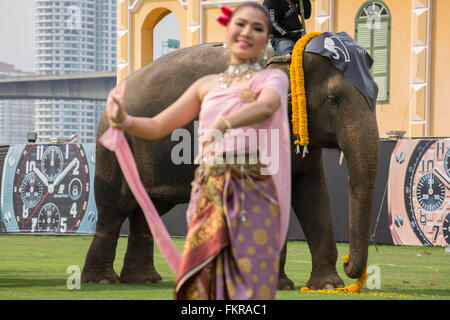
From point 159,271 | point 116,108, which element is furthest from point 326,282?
point 116,108

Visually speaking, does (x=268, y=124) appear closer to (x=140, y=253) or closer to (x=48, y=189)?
(x=140, y=253)

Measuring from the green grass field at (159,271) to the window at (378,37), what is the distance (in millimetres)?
11527

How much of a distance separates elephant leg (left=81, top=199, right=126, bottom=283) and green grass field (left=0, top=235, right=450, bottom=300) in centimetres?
30

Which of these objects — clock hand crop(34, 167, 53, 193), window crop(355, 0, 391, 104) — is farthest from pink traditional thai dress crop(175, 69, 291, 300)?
window crop(355, 0, 391, 104)

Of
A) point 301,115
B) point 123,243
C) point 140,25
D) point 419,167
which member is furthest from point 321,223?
point 140,25

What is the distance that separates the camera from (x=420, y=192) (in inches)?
675

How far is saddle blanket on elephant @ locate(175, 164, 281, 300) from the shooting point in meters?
5.21

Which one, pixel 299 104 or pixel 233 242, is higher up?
pixel 299 104

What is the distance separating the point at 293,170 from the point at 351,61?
3.98 feet

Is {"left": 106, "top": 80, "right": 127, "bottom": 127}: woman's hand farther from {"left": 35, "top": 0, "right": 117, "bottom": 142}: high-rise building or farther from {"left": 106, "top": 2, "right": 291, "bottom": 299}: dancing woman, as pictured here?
{"left": 35, "top": 0, "right": 117, "bottom": 142}: high-rise building

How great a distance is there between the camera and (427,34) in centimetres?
2767

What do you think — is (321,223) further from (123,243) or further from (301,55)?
(123,243)

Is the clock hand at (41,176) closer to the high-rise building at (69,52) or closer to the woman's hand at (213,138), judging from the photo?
the woman's hand at (213,138)
